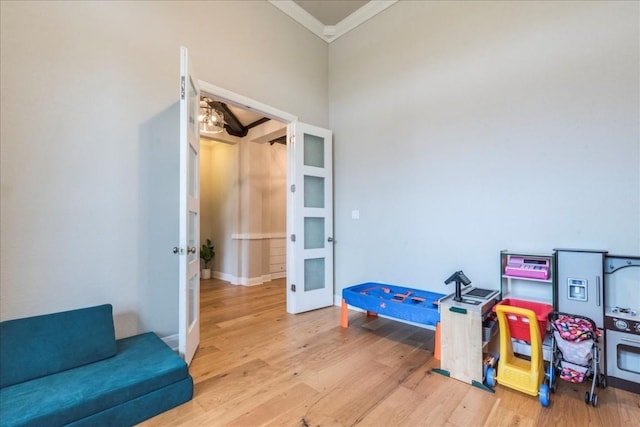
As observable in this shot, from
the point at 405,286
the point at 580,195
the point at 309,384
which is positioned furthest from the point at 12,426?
the point at 580,195

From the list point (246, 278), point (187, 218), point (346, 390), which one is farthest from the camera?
point (246, 278)

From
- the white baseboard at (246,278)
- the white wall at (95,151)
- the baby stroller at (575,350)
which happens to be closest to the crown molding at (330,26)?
the white wall at (95,151)

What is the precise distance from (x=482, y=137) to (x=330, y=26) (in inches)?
107

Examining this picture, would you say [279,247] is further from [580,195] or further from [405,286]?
[580,195]

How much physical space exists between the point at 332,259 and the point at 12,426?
10.1ft

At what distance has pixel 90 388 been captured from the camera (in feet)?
5.18

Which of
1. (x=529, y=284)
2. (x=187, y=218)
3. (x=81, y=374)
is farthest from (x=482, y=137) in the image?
(x=81, y=374)

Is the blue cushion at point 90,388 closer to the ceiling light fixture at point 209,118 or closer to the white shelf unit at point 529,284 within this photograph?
the white shelf unit at point 529,284

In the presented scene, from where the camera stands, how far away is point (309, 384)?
2000 mm

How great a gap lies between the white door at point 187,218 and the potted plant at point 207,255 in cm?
337

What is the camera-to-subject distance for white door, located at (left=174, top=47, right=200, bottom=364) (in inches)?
Result: 81.5

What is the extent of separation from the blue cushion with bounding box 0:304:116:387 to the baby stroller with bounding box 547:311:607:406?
2994 mm

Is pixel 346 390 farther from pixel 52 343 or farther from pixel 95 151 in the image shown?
pixel 95 151

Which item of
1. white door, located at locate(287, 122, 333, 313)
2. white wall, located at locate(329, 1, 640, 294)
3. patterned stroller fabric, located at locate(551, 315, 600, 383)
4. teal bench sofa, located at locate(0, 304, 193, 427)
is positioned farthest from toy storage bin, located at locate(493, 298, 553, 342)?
teal bench sofa, located at locate(0, 304, 193, 427)
